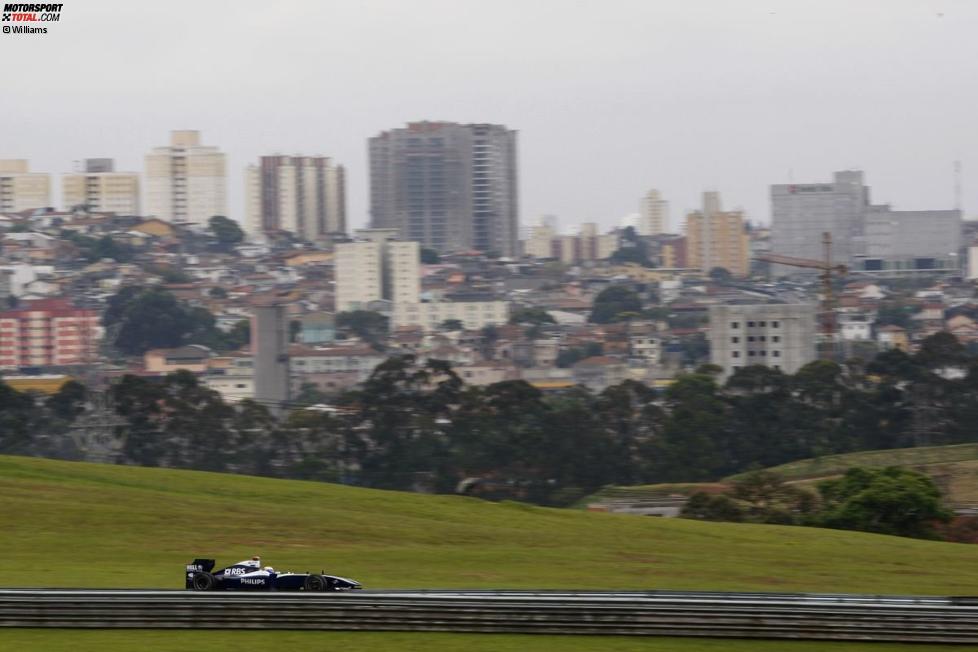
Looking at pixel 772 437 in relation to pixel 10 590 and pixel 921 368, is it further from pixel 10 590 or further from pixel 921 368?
pixel 10 590

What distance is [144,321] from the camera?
15800 centimetres

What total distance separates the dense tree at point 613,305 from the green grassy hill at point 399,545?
15078cm

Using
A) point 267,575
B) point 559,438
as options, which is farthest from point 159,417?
point 267,575

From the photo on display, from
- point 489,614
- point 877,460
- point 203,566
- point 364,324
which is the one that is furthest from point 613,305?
point 489,614

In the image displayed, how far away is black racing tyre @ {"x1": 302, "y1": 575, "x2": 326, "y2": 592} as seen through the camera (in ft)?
69.4

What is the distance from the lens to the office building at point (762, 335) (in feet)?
417

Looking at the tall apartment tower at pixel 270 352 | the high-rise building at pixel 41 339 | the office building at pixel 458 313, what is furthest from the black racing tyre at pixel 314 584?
the office building at pixel 458 313

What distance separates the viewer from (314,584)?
69.5ft

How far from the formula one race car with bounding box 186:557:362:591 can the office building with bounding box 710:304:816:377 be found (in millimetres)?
107623

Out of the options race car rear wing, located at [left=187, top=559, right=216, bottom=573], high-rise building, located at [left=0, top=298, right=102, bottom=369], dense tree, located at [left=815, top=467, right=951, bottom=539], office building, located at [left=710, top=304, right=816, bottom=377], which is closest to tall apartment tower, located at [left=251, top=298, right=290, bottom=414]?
office building, located at [left=710, top=304, right=816, bottom=377]

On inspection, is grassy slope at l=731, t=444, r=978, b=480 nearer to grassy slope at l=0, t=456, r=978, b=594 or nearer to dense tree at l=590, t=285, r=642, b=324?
grassy slope at l=0, t=456, r=978, b=594

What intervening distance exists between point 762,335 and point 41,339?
72699mm

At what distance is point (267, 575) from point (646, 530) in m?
14.6

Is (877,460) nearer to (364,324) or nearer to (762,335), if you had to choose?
(762,335)
